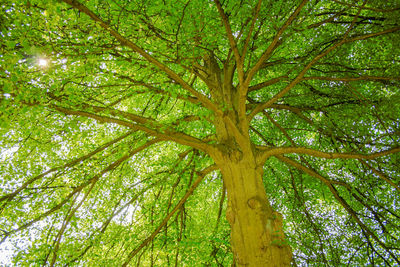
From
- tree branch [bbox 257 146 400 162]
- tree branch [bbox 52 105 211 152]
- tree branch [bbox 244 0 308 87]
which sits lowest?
tree branch [bbox 257 146 400 162]

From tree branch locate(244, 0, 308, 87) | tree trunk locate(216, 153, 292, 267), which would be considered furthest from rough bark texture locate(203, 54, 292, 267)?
tree branch locate(244, 0, 308, 87)

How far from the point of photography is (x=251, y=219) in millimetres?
2969

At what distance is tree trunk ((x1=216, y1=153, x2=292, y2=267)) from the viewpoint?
272 cm

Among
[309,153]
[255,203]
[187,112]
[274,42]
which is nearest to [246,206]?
[255,203]

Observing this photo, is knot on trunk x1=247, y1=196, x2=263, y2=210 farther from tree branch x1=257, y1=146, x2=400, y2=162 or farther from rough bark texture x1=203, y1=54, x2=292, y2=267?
tree branch x1=257, y1=146, x2=400, y2=162

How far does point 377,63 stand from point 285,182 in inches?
141

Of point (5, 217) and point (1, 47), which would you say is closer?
point (1, 47)

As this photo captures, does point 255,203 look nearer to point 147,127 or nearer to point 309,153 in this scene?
point 309,153

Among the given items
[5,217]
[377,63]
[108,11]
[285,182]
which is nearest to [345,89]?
[377,63]

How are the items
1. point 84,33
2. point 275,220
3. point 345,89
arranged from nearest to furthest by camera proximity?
point 275,220
point 84,33
point 345,89

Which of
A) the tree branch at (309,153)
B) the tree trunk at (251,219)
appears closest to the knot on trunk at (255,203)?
the tree trunk at (251,219)

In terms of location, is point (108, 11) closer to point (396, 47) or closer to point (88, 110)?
point (88, 110)

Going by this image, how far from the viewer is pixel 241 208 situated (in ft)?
10.2

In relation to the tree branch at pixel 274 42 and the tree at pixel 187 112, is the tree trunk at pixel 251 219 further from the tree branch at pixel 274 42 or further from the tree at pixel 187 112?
the tree branch at pixel 274 42
